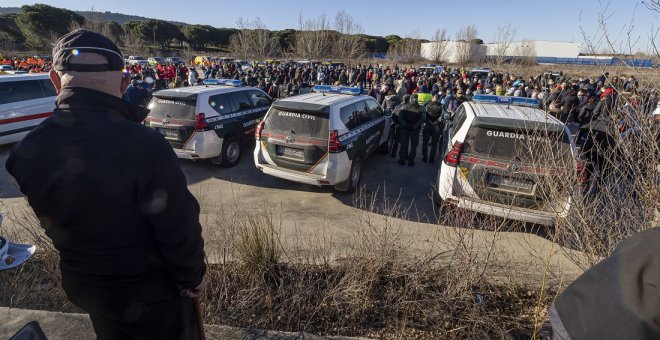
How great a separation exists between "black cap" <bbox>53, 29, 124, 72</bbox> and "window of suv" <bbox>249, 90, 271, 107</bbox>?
7.60 m

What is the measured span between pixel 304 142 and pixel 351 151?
91 cm

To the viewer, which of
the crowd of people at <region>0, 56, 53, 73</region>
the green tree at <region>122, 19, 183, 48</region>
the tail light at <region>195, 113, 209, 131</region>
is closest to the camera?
the tail light at <region>195, 113, 209, 131</region>

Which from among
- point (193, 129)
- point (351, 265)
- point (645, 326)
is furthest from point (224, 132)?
point (645, 326)

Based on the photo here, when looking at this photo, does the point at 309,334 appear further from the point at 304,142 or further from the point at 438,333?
the point at 304,142

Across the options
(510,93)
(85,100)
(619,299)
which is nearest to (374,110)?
(85,100)

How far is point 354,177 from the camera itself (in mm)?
6820

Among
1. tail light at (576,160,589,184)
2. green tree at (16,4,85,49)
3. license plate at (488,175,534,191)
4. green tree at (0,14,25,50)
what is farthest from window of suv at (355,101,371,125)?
green tree at (0,14,25,50)

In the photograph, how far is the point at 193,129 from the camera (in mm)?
7168

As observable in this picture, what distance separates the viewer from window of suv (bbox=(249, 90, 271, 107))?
30.2 feet

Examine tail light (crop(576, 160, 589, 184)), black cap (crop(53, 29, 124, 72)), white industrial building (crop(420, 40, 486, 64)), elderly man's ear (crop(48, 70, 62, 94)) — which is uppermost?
white industrial building (crop(420, 40, 486, 64))

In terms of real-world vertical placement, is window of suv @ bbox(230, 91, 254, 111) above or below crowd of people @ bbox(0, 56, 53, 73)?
below

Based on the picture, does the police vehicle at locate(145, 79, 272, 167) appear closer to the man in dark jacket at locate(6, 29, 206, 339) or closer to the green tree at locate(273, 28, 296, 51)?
the man in dark jacket at locate(6, 29, 206, 339)

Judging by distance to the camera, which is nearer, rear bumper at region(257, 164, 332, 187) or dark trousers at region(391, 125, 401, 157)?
rear bumper at region(257, 164, 332, 187)

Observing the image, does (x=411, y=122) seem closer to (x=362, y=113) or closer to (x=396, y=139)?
(x=396, y=139)
